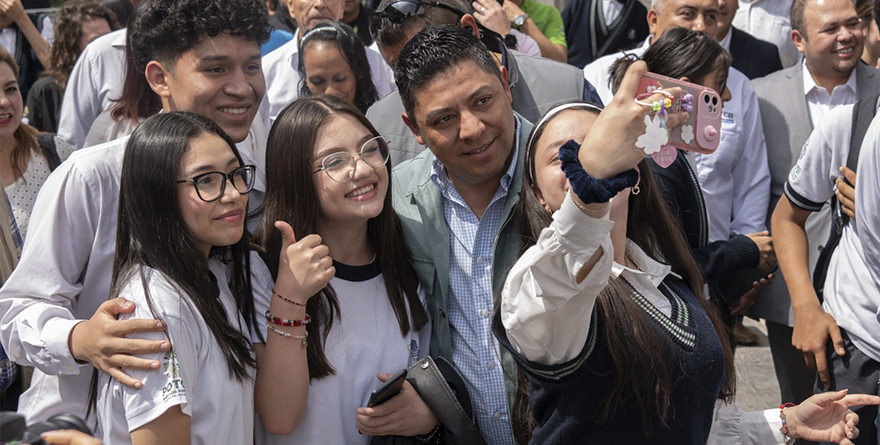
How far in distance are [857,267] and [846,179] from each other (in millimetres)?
309

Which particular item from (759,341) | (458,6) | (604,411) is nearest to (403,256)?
(604,411)

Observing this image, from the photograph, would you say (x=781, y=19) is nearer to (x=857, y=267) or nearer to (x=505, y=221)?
(x=857, y=267)

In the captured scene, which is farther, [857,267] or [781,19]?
[781,19]

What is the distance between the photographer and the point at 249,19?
→ 2.84 metres

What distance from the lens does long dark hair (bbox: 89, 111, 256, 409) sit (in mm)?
2148

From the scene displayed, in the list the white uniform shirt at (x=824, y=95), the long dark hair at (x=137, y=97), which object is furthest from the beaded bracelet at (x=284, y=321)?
the white uniform shirt at (x=824, y=95)

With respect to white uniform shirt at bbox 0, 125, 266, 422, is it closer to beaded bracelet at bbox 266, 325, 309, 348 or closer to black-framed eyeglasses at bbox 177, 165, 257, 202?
black-framed eyeglasses at bbox 177, 165, 257, 202

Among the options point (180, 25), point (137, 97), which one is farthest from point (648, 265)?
point (137, 97)

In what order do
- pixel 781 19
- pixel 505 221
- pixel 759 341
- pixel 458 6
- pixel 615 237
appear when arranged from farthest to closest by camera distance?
pixel 781 19 < pixel 759 341 < pixel 458 6 < pixel 505 221 < pixel 615 237

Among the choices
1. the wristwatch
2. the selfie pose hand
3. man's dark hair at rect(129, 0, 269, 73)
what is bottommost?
the selfie pose hand

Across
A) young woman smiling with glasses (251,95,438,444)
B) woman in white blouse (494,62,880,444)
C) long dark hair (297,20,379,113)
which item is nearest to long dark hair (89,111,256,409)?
young woman smiling with glasses (251,95,438,444)

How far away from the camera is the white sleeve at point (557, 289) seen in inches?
59.4

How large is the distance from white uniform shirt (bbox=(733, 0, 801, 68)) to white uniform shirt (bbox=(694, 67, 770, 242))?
187 cm

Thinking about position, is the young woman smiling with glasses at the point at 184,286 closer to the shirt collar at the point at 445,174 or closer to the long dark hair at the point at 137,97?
the shirt collar at the point at 445,174
